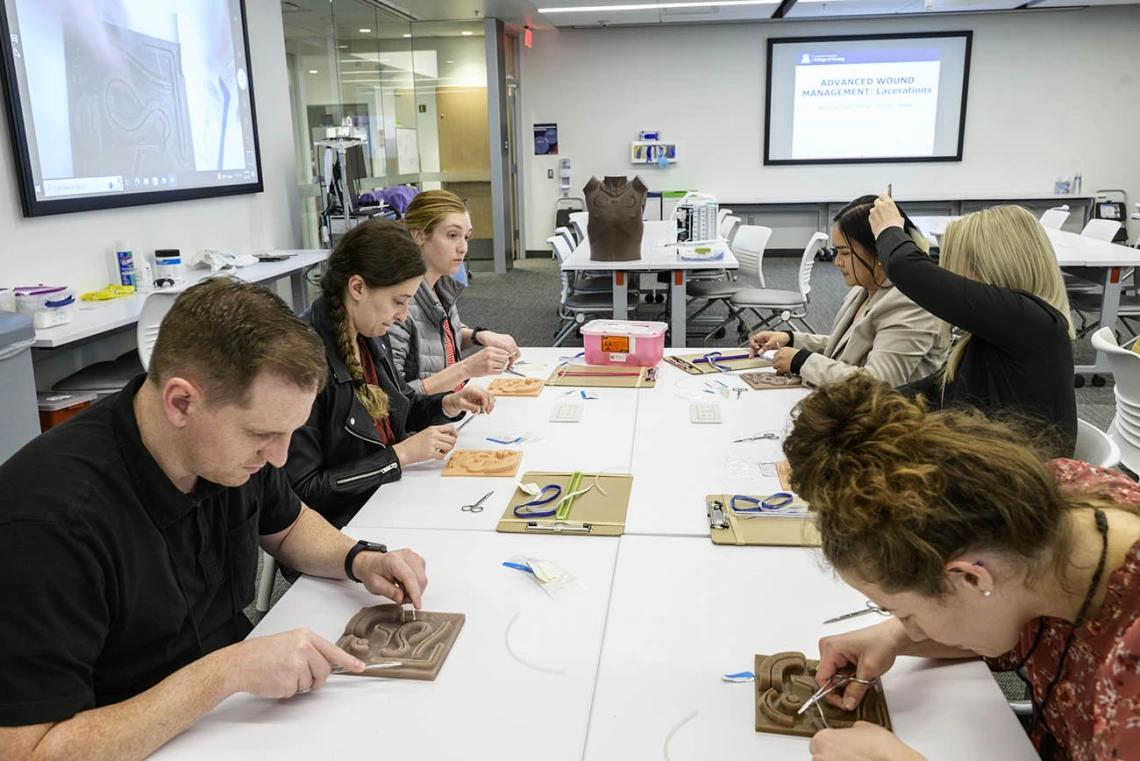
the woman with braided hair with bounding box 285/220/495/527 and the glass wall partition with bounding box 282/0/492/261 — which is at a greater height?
the glass wall partition with bounding box 282/0/492/261

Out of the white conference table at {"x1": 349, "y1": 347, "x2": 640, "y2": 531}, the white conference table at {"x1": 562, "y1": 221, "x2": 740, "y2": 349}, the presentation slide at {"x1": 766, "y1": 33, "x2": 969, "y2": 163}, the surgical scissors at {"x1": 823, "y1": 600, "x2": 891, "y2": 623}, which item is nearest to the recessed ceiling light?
the presentation slide at {"x1": 766, "y1": 33, "x2": 969, "y2": 163}

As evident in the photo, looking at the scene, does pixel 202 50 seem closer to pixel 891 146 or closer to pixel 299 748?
pixel 299 748

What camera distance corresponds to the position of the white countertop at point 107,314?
10.7 feet

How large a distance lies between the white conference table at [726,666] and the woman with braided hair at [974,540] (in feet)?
0.35

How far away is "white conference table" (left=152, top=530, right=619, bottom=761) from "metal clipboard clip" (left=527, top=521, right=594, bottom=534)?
115mm

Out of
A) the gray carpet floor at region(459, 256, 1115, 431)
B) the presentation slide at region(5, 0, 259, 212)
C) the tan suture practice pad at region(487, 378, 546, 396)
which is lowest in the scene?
the gray carpet floor at region(459, 256, 1115, 431)

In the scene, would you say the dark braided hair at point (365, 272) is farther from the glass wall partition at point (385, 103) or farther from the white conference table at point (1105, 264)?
the glass wall partition at point (385, 103)

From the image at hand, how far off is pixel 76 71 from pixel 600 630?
3968 millimetres

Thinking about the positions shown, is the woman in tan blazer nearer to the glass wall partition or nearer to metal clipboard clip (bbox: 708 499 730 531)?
metal clipboard clip (bbox: 708 499 730 531)

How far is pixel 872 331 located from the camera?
2732 millimetres

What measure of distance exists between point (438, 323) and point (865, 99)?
8.78m

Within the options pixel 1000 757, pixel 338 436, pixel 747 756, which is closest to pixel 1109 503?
pixel 1000 757

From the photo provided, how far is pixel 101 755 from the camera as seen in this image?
103cm

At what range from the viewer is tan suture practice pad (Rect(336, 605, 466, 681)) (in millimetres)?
1266
